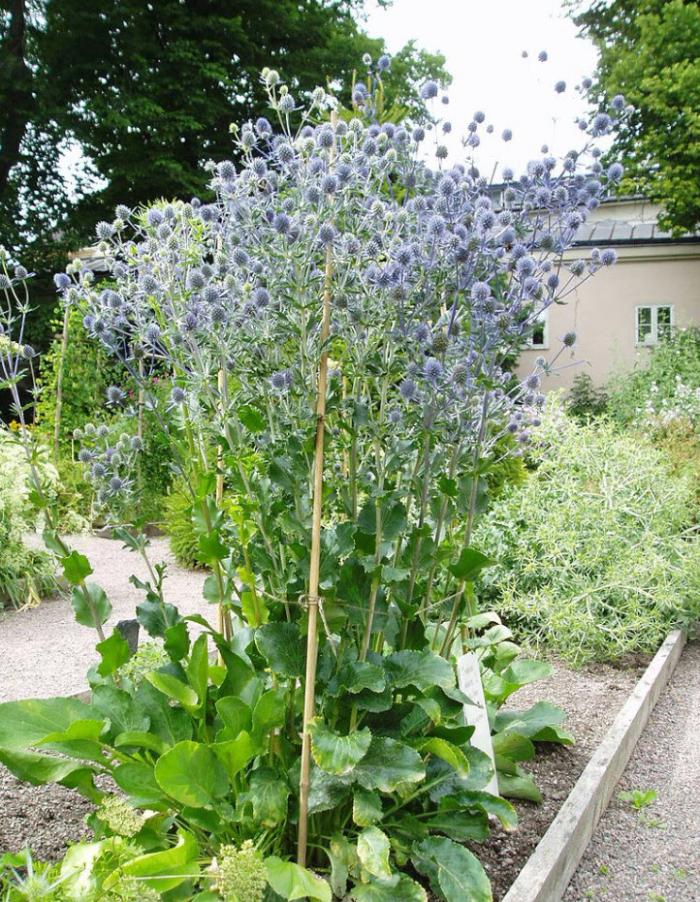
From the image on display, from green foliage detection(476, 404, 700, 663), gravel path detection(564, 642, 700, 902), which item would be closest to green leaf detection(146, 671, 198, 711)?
gravel path detection(564, 642, 700, 902)

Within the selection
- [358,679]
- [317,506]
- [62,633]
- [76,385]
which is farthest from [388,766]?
[76,385]

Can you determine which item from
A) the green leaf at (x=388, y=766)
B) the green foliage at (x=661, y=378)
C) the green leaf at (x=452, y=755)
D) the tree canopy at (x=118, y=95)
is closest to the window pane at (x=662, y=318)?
the green foliage at (x=661, y=378)

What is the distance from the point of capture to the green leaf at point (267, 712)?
2.11 metres

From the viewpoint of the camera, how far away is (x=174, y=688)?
229 cm

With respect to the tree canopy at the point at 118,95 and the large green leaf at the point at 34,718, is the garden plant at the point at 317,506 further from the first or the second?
the tree canopy at the point at 118,95

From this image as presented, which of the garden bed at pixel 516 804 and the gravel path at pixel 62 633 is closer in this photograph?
the garden bed at pixel 516 804

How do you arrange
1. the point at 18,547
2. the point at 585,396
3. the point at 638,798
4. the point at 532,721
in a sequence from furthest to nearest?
the point at 585,396
the point at 18,547
the point at 638,798
the point at 532,721

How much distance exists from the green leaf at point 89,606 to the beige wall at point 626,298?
1686 cm

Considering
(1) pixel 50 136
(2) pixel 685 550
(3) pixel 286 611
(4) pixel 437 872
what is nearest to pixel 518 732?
(4) pixel 437 872

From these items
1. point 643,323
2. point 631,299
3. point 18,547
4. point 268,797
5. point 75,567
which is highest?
point 631,299

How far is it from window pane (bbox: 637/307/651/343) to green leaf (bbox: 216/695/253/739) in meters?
18.5

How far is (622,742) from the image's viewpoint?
11.1 ft

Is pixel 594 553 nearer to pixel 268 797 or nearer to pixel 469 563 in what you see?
pixel 469 563

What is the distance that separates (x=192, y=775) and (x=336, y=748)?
38cm
